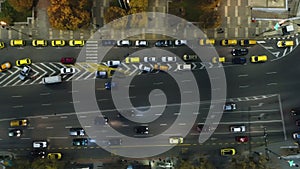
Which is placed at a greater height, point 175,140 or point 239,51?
point 239,51

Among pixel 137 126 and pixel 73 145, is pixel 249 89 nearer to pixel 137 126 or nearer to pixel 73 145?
pixel 137 126

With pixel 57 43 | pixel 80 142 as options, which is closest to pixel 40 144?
pixel 80 142

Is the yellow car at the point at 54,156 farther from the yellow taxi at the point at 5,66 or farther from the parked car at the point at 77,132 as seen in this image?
the yellow taxi at the point at 5,66

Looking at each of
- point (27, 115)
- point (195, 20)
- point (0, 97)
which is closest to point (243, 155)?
point (195, 20)

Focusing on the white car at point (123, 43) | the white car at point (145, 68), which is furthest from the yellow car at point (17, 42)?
the white car at point (145, 68)

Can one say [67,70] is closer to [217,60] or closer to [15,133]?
[15,133]

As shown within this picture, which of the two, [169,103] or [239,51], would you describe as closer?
[169,103]

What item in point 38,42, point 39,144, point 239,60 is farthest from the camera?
point 239,60

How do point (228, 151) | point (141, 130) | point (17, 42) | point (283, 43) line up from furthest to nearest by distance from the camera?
point (283, 43) < point (228, 151) < point (141, 130) < point (17, 42)
